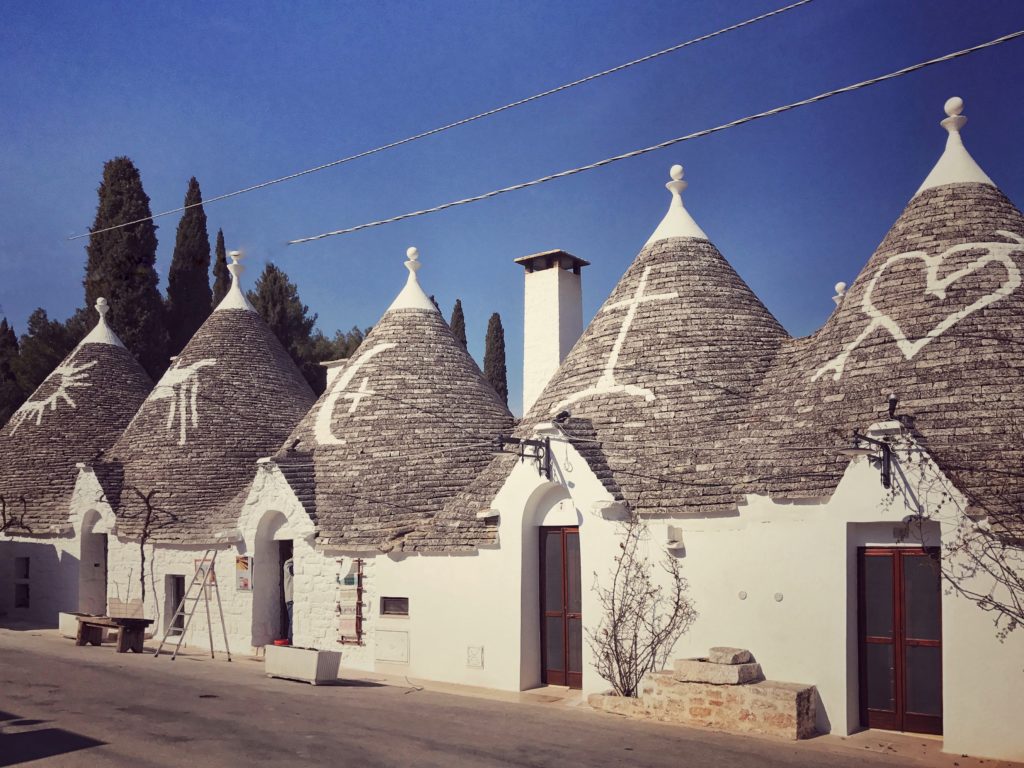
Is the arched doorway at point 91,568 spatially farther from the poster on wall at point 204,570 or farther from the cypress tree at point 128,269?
the cypress tree at point 128,269

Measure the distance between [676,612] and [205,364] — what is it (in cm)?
1491

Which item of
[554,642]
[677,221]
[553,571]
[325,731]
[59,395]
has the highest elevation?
[677,221]

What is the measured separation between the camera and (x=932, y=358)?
41.1ft

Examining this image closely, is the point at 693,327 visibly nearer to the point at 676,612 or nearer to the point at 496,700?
the point at 676,612

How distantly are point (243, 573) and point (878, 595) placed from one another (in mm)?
12290

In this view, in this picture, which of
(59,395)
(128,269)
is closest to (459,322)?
(128,269)

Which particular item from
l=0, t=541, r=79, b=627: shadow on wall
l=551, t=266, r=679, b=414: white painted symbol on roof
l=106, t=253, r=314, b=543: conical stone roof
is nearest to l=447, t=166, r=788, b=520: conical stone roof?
l=551, t=266, r=679, b=414: white painted symbol on roof

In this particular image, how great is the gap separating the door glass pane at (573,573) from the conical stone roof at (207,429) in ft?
28.3

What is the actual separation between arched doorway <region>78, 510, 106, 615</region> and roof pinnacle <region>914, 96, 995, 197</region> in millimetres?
19438

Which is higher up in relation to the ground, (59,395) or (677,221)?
(677,221)

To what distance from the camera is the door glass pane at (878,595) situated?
12.0m

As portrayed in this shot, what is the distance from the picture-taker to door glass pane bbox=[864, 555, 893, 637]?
39.2ft

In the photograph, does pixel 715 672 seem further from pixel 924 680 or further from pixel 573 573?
pixel 573 573

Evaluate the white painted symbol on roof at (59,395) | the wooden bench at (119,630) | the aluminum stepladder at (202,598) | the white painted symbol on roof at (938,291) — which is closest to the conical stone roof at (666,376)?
the white painted symbol on roof at (938,291)
